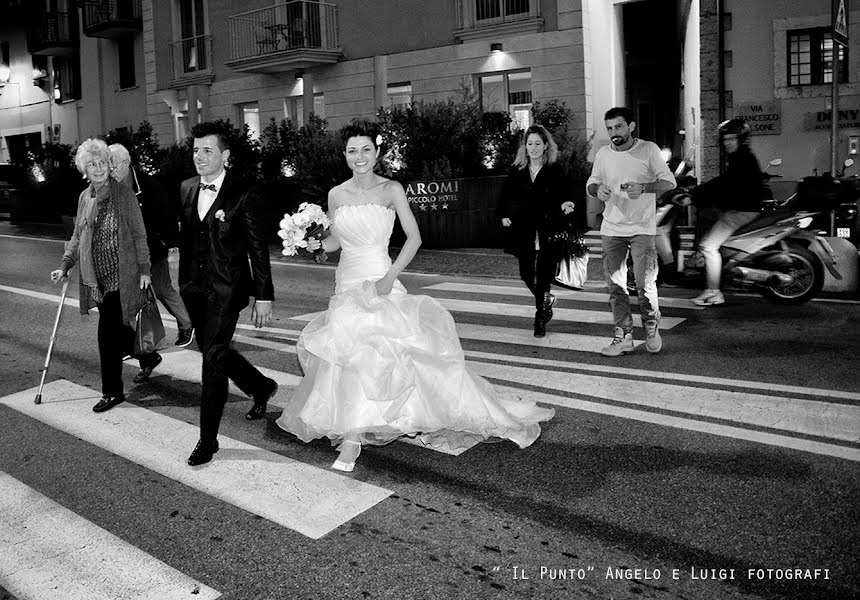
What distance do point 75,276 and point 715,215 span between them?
32.3ft

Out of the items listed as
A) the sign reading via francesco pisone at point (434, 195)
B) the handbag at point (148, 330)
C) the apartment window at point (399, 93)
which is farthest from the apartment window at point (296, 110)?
the handbag at point (148, 330)

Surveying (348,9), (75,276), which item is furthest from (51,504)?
(348,9)

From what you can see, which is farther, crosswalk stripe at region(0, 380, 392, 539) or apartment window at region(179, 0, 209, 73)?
apartment window at region(179, 0, 209, 73)

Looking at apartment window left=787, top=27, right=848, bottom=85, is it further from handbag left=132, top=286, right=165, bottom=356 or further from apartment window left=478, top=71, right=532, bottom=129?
handbag left=132, top=286, right=165, bottom=356

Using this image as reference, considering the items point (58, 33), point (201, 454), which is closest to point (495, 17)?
point (201, 454)

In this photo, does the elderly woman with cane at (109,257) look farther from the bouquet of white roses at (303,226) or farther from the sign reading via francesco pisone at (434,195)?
the sign reading via francesco pisone at (434,195)

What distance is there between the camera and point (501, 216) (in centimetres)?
827

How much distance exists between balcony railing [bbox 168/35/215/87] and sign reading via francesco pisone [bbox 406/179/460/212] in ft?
47.7

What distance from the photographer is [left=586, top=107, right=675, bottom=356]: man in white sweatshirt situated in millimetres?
7102

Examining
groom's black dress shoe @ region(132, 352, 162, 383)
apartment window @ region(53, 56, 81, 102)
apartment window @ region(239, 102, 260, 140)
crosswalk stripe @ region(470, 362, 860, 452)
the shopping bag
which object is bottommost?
crosswalk stripe @ region(470, 362, 860, 452)

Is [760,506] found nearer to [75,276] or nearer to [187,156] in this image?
[75,276]

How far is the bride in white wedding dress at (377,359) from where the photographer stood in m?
4.56

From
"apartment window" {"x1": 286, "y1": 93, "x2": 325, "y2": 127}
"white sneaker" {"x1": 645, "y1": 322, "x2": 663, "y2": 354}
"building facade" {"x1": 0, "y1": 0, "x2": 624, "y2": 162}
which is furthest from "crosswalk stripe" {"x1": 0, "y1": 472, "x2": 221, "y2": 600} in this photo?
"apartment window" {"x1": 286, "y1": 93, "x2": 325, "y2": 127}

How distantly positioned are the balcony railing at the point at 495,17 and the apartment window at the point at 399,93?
2.25 m
